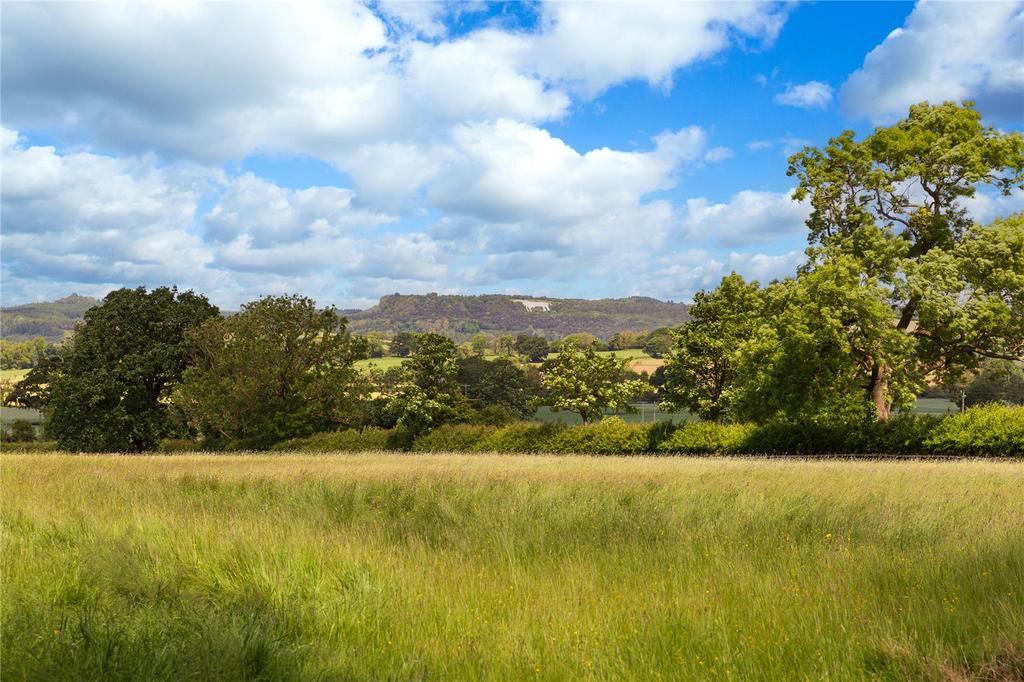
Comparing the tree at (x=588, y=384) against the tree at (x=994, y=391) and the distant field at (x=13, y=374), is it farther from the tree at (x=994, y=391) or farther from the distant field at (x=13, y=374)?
the distant field at (x=13, y=374)

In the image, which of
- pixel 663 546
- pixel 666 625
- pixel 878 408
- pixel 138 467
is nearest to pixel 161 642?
pixel 666 625

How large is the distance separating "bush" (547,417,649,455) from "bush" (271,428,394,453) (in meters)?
10.5

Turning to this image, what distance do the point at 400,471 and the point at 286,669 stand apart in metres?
11.1

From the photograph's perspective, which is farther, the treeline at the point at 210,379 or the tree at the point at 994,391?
the tree at the point at 994,391

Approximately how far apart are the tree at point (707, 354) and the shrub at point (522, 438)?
13.5m

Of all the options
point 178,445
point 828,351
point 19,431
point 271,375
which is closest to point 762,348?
point 828,351

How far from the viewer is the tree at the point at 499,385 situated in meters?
80.9

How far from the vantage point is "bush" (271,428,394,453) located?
128 ft

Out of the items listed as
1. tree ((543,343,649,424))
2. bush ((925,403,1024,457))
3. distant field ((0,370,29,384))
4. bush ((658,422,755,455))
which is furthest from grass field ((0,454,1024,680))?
distant field ((0,370,29,384))

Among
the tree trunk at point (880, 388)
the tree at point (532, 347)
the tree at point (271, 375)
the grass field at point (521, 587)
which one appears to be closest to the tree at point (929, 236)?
the tree trunk at point (880, 388)

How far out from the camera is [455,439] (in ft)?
126

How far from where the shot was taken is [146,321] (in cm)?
4575

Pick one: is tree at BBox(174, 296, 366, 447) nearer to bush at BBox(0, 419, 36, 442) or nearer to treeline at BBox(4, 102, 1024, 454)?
treeline at BBox(4, 102, 1024, 454)

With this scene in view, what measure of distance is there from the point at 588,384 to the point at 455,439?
22178mm
